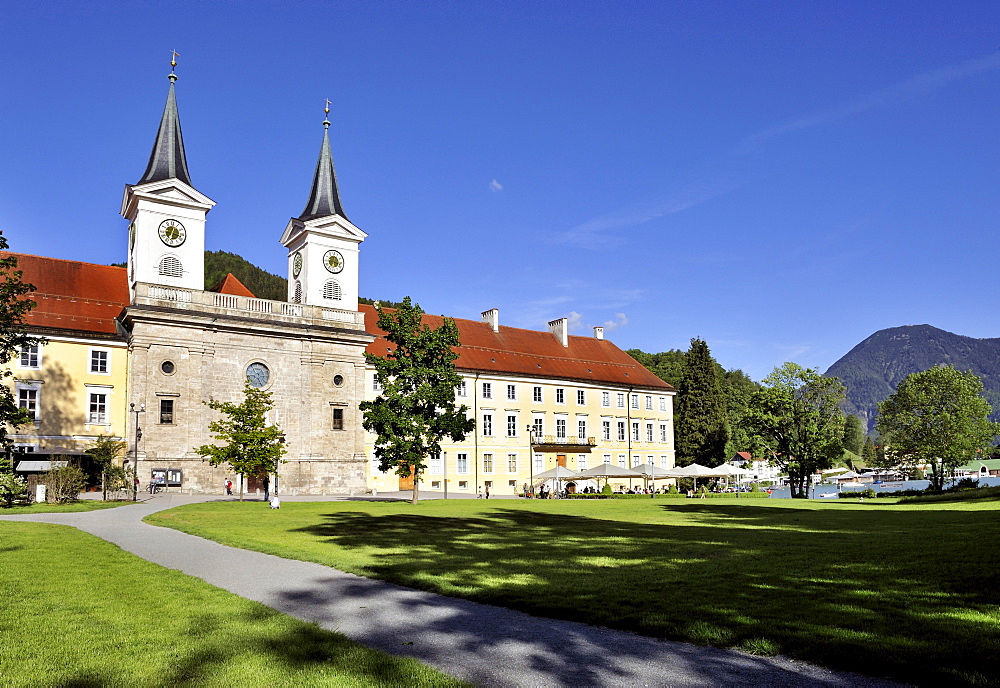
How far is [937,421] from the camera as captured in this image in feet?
188

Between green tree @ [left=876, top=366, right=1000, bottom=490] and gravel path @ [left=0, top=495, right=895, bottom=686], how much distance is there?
2122 inches

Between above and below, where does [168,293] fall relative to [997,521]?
above

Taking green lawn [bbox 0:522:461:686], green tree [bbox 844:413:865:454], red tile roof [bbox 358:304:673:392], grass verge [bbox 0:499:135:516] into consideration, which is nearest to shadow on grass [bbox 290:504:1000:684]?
green lawn [bbox 0:522:461:686]

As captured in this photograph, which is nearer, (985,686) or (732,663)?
(985,686)

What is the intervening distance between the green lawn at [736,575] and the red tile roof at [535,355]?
139 feet

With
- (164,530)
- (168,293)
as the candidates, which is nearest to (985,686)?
(164,530)

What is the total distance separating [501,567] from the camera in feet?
49.1

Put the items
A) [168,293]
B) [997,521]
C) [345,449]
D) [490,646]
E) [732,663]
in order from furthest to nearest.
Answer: [345,449], [168,293], [997,521], [490,646], [732,663]

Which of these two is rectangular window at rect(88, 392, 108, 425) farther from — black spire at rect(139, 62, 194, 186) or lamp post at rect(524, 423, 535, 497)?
lamp post at rect(524, 423, 535, 497)

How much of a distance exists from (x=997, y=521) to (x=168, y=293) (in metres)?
47.4

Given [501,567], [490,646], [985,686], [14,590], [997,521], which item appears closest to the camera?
[985,686]

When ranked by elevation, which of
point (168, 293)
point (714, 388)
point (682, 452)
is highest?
point (168, 293)

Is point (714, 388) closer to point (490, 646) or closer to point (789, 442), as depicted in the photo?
point (789, 442)

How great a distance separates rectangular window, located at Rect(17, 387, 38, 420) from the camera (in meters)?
49.0
